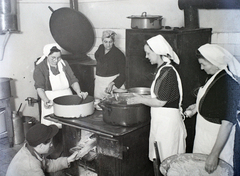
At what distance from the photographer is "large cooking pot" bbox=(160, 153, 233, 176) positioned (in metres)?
1.91

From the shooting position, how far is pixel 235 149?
2.34 metres

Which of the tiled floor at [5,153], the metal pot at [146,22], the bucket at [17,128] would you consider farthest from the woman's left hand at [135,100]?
the bucket at [17,128]

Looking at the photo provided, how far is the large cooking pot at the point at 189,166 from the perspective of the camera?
1.91 metres

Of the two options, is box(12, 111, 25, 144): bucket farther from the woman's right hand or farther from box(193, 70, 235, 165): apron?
box(193, 70, 235, 165): apron

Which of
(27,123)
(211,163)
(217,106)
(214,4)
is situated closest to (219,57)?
(217,106)

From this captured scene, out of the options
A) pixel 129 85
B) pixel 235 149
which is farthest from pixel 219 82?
pixel 129 85

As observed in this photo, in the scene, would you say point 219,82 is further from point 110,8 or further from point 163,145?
point 110,8

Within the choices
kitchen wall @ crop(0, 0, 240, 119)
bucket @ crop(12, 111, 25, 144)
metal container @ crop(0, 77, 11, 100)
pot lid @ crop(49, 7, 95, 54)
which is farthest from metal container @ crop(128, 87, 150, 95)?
pot lid @ crop(49, 7, 95, 54)

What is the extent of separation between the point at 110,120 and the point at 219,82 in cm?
99

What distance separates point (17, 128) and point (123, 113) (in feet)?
7.08

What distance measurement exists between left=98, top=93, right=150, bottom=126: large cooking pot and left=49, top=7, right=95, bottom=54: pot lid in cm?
237

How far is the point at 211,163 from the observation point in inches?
76.4

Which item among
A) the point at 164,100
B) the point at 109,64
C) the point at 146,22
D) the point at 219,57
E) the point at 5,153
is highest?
the point at 146,22

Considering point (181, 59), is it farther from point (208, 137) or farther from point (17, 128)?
point (17, 128)
